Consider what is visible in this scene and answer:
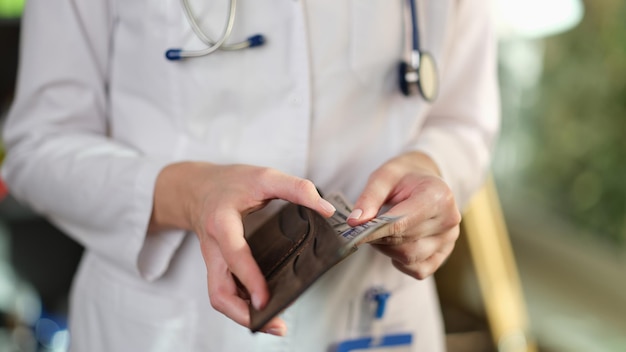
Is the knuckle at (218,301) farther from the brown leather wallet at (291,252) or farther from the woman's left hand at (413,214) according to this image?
the woman's left hand at (413,214)

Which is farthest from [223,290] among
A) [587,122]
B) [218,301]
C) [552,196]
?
[552,196]

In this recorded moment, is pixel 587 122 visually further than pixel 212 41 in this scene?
Yes

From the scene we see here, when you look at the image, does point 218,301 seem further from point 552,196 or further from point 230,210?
point 552,196

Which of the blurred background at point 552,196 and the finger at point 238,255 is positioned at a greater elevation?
the finger at point 238,255

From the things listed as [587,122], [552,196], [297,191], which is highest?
[297,191]

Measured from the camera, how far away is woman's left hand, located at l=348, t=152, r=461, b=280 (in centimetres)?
63

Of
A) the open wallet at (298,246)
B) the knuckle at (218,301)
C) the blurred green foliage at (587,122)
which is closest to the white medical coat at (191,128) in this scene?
the open wallet at (298,246)

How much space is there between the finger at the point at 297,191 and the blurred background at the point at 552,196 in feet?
4.77

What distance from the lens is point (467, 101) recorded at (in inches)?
38.5

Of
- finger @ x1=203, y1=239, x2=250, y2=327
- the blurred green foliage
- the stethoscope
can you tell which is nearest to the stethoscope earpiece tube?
the stethoscope

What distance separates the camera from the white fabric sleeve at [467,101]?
91cm

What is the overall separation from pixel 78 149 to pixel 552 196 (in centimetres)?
227

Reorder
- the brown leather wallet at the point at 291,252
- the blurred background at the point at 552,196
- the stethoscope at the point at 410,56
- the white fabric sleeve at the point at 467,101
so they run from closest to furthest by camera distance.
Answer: the brown leather wallet at the point at 291,252 → the stethoscope at the point at 410,56 → the white fabric sleeve at the point at 467,101 → the blurred background at the point at 552,196

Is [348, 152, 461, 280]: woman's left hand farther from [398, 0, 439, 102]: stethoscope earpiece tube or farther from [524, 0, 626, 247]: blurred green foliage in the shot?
[524, 0, 626, 247]: blurred green foliage
